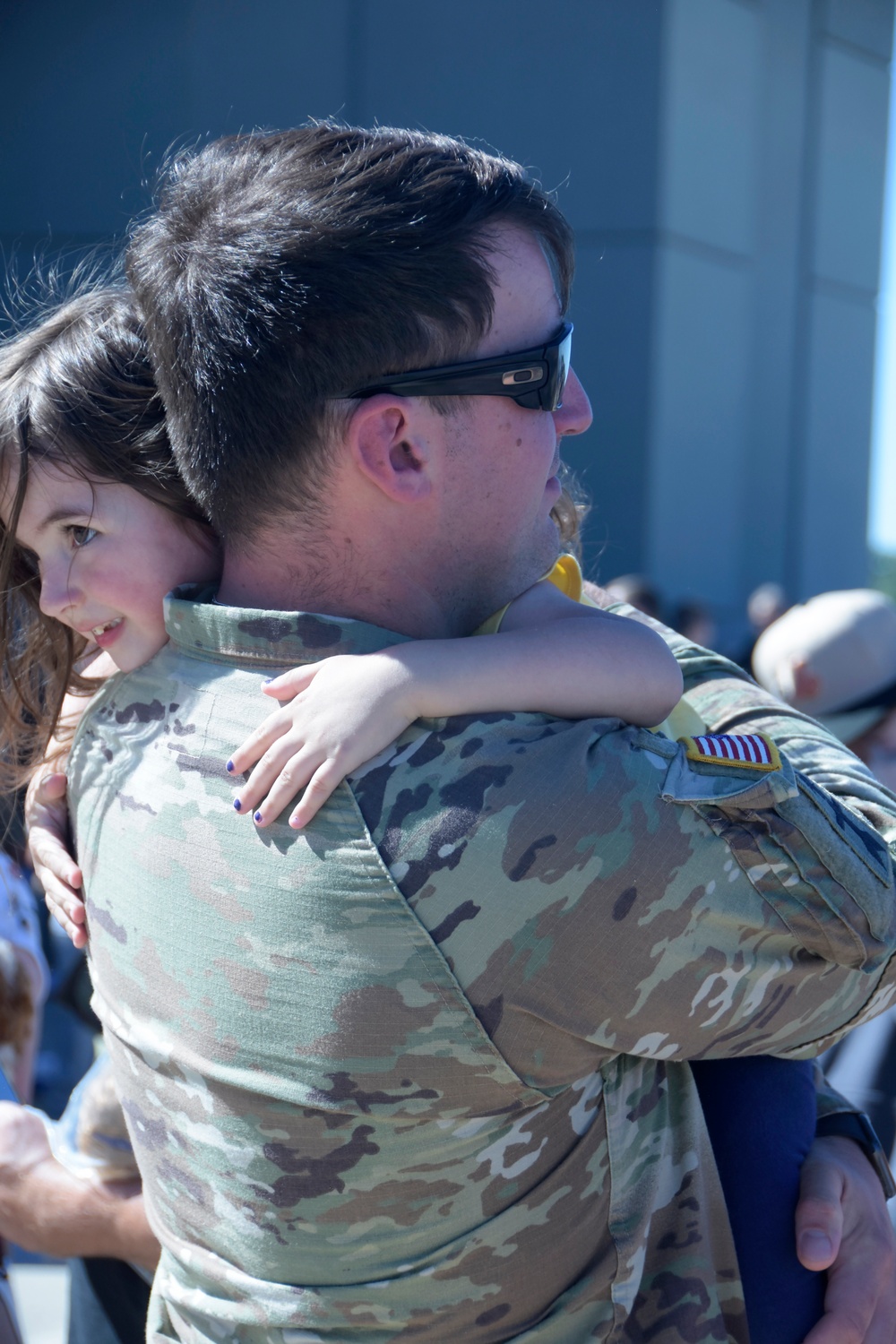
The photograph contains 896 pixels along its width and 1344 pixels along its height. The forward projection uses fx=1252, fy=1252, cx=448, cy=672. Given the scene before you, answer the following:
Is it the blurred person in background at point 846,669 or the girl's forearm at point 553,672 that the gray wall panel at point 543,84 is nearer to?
the blurred person in background at point 846,669

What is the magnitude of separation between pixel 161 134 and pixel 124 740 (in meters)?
11.5

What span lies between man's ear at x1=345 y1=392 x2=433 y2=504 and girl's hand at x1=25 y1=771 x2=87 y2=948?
62cm

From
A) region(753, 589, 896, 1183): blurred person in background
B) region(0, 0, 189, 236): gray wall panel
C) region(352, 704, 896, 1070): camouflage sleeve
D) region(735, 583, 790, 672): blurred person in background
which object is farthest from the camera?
region(0, 0, 189, 236): gray wall panel

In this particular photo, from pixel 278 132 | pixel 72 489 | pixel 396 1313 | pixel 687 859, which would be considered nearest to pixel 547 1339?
pixel 396 1313

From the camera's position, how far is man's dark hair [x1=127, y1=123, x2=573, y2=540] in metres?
1.19

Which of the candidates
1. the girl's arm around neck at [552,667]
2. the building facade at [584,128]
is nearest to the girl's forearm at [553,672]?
the girl's arm around neck at [552,667]

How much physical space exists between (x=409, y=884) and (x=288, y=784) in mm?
141

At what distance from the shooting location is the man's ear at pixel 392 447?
1203 millimetres

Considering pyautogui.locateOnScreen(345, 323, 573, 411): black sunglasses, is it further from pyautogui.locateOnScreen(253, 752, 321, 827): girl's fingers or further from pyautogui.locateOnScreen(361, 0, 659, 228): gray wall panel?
pyautogui.locateOnScreen(361, 0, 659, 228): gray wall panel

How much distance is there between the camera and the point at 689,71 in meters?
11.5

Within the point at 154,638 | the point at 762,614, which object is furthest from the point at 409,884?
the point at 762,614

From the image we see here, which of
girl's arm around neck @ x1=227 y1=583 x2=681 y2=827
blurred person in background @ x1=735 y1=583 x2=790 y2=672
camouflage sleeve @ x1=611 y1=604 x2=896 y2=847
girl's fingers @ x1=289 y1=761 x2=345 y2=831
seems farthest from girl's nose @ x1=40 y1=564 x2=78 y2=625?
blurred person in background @ x1=735 y1=583 x2=790 y2=672

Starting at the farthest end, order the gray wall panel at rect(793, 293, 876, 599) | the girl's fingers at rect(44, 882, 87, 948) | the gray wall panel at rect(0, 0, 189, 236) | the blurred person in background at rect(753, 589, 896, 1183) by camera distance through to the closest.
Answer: the gray wall panel at rect(793, 293, 876, 599), the gray wall panel at rect(0, 0, 189, 236), the blurred person in background at rect(753, 589, 896, 1183), the girl's fingers at rect(44, 882, 87, 948)

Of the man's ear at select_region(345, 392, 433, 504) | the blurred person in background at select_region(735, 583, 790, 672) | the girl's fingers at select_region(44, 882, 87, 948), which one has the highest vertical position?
the man's ear at select_region(345, 392, 433, 504)
